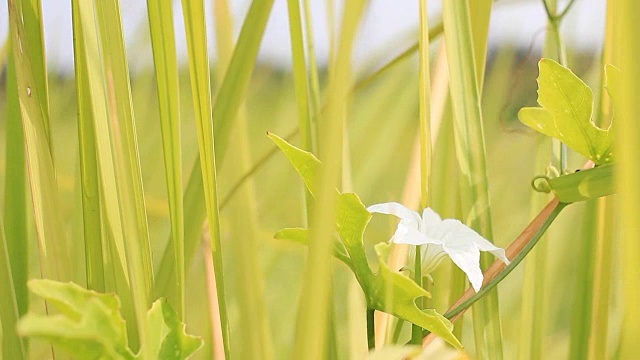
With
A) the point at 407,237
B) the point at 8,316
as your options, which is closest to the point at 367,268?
the point at 407,237

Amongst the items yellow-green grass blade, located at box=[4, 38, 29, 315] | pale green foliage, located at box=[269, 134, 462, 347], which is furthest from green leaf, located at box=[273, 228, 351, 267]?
yellow-green grass blade, located at box=[4, 38, 29, 315]

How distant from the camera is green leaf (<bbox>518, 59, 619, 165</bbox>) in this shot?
185mm

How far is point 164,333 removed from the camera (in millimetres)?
153

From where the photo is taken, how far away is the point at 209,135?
19 cm

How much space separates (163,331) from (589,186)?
123mm

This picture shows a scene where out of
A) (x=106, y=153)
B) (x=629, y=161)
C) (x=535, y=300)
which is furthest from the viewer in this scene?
(x=535, y=300)

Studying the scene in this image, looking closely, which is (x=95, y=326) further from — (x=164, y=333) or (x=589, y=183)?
(x=589, y=183)

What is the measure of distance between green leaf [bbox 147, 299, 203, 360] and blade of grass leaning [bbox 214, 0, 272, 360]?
2.5 inches

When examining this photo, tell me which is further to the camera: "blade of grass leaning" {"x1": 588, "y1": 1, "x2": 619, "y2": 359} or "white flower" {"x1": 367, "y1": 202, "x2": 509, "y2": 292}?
"blade of grass leaning" {"x1": 588, "y1": 1, "x2": 619, "y2": 359}

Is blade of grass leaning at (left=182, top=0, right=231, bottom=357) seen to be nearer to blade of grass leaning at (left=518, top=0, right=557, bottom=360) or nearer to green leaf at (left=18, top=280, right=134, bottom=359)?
green leaf at (left=18, top=280, right=134, bottom=359)

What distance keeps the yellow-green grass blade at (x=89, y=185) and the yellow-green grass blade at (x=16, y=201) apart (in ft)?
0.15

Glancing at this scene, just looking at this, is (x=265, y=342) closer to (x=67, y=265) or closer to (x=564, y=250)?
(x=67, y=265)

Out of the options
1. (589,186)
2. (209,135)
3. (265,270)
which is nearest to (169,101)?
(209,135)

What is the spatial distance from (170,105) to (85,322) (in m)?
0.08
